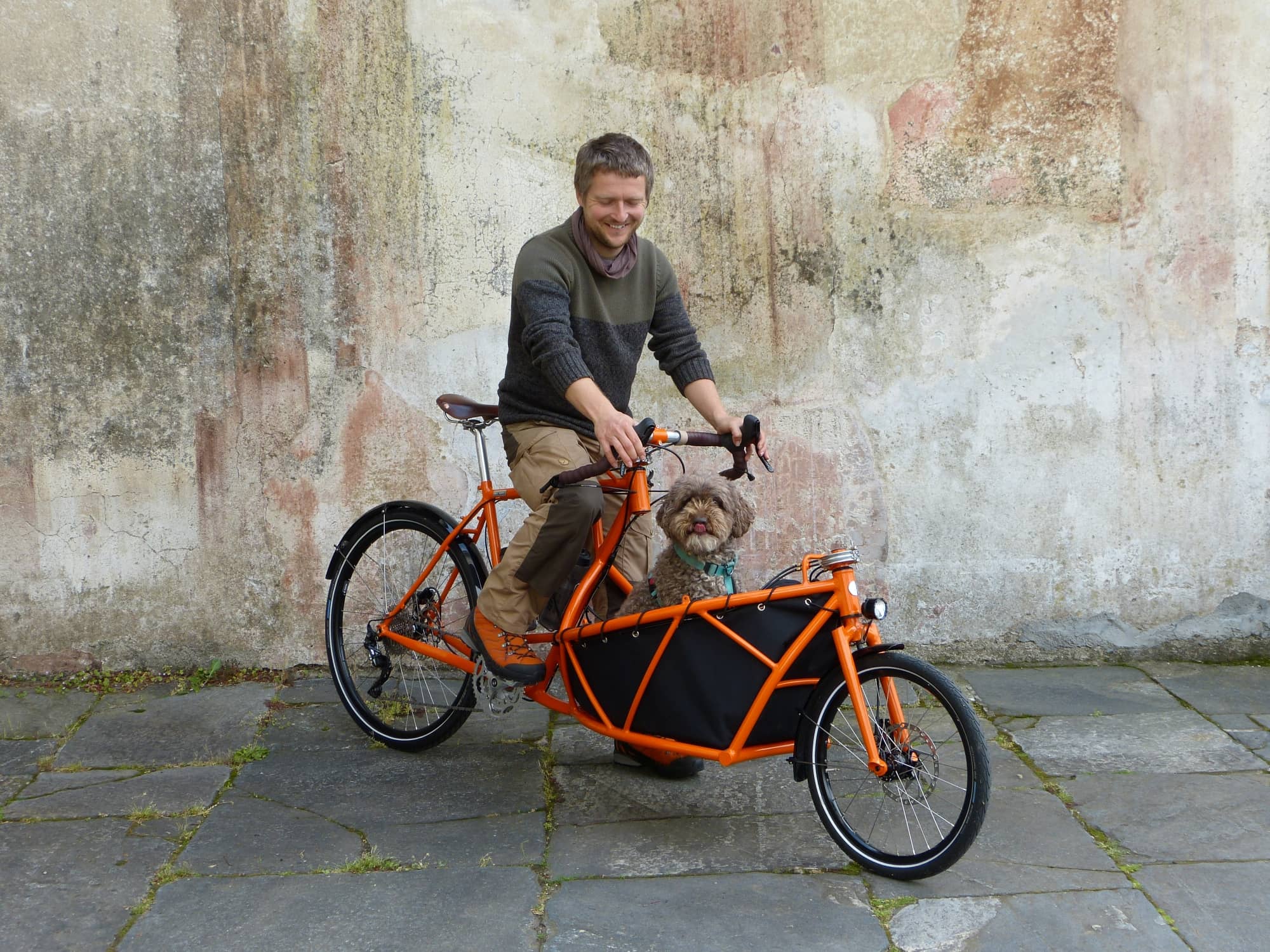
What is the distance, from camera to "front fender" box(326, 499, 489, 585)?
403cm

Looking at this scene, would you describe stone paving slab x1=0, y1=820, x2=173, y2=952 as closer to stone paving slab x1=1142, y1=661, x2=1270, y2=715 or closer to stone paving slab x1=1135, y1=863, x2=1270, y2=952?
stone paving slab x1=1135, y1=863, x2=1270, y2=952

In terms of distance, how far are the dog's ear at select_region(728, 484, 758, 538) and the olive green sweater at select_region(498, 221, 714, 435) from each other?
1.86 ft

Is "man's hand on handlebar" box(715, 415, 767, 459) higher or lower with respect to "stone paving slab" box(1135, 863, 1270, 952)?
higher

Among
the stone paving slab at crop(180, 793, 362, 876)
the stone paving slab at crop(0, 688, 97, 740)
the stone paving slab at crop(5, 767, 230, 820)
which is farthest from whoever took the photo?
the stone paving slab at crop(0, 688, 97, 740)

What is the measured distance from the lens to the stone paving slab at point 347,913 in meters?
2.79

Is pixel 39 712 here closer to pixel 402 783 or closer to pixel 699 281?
pixel 402 783

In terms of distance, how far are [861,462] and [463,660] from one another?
6.23ft

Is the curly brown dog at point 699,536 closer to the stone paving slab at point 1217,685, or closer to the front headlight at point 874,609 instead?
the front headlight at point 874,609

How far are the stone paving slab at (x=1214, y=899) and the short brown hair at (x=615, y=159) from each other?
2.41 m

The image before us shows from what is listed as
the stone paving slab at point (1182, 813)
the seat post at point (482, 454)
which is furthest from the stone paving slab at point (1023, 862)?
the seat post at point (482, 454)

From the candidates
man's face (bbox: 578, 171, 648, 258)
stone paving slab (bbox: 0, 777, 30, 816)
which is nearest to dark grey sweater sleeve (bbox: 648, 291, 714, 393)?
man's face (bbox: 578, 171, 648, 258)

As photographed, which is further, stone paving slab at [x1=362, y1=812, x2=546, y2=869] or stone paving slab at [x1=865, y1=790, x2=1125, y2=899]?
stone paving slab at [x1=362, y1=812, x2=546, y2=869]

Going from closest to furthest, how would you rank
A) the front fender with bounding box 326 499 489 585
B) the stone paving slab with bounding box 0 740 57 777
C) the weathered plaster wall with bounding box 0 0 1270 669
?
the stone paving slab with bounding box 0 740 57 777
the front fender with bounding box 326 499 489 585
the weathered plaster wall with bounding box 0 0 1270 669

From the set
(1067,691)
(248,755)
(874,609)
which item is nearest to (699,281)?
(874,609)
